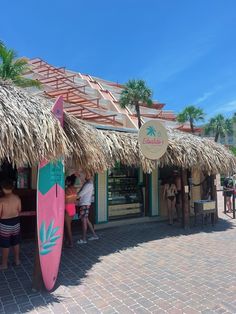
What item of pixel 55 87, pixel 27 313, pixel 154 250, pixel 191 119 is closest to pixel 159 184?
pixel 154 250

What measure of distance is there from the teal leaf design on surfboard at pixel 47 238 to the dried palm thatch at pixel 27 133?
1062 mm

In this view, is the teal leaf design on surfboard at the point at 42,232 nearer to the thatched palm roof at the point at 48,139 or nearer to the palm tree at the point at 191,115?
the thatched palm roof at the point at 48,139

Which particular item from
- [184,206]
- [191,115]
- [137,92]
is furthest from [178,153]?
[191,115]

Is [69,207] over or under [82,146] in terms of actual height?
under

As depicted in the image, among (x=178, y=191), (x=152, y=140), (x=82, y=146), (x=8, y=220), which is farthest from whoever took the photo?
(x=178, y=191)

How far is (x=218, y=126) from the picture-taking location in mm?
38406

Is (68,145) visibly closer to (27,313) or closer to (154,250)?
(27,313)

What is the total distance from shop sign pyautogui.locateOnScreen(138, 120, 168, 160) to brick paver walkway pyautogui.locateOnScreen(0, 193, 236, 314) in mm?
2359

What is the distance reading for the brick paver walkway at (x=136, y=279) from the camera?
13.7 ft

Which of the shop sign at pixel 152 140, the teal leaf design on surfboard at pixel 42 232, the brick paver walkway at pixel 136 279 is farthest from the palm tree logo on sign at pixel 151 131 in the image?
the teal leaf design on surfboard at pixel 42 232

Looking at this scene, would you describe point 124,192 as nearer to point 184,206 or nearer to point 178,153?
point 184,206

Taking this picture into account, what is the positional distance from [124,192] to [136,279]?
220 inches

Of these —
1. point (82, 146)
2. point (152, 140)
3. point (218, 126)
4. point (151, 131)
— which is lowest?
point (82, 146)

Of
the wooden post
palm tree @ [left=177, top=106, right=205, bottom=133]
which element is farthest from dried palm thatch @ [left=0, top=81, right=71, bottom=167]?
palm tree @ [left=177, top=106, right=205, bottom=133]
